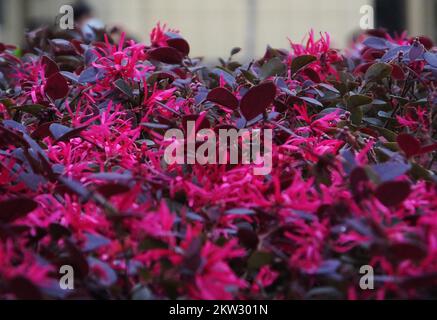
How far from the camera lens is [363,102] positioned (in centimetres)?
159

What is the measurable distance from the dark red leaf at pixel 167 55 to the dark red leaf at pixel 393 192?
83 cm

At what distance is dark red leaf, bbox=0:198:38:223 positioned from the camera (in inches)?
45.4

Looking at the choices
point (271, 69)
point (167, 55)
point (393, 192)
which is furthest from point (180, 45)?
point (393, 192)

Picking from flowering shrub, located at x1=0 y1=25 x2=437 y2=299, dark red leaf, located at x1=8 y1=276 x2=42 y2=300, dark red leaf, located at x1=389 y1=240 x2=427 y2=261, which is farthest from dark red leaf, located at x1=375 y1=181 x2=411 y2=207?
dark red leaf, located at x1=8 y1=276 x2=42 y2=300

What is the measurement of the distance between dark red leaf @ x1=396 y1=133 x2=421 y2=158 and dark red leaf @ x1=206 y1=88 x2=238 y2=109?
0.35m

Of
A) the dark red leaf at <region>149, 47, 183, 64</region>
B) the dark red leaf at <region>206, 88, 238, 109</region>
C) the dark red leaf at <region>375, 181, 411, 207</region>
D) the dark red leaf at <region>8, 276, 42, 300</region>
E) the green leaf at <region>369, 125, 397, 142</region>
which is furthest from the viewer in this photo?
the dark red leaf at <region>149, 47, 183, 64</region>

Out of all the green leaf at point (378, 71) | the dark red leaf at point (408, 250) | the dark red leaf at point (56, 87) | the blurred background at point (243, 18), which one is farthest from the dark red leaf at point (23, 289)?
the blurred background at point (243, 18)

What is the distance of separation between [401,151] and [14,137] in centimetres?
76

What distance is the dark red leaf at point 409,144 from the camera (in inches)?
49.4

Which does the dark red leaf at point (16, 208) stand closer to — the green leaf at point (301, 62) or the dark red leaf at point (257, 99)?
the dark red leaf at point (257, 99)

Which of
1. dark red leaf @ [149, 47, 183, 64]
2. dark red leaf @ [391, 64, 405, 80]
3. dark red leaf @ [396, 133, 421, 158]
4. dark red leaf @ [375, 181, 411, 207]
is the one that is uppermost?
dark red leaf @ [149, 47, 183, 64]

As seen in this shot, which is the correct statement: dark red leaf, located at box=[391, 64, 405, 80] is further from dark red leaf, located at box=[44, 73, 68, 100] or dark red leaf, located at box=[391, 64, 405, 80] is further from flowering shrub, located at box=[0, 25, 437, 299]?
dark red leaf, located at box=[44, 73, 68, 100]

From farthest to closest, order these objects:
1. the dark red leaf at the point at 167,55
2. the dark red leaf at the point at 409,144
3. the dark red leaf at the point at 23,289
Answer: the dark red leaf at the point at 167,55 < the dark red leaf at the point at 409,144 < the dark red leaf at the point at 23,289
